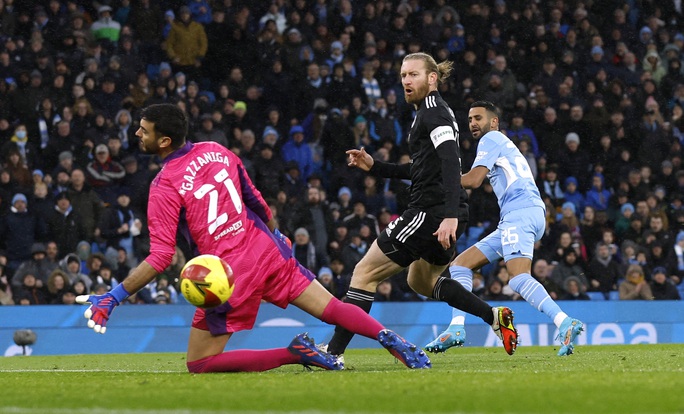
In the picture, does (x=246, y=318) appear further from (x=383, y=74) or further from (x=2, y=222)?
(x=383, y=74)

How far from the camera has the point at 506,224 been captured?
9.95 meters

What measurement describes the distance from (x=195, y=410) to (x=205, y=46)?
15167 millimetres

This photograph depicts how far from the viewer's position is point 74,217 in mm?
16344

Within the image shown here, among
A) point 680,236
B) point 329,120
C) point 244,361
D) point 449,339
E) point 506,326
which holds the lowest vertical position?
point 680,236

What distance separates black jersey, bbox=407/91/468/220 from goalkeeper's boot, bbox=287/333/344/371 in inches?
53.5

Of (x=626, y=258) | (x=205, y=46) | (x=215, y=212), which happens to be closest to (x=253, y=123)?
(x=205, y=46)

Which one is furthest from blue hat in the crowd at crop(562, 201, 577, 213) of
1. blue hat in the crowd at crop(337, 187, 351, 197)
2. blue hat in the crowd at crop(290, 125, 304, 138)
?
blue hat in the crowd at crop(290, 125, 304, 138)

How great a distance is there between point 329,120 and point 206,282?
40.4 ft

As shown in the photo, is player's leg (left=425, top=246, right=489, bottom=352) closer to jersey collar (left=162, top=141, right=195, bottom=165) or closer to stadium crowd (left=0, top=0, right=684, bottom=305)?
jersey collar (left=162, top=141, right=195, bottom=165)

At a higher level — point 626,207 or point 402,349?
point 402,349

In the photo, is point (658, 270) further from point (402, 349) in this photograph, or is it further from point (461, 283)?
point (402, 349)

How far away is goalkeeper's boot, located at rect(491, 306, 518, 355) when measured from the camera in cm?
867

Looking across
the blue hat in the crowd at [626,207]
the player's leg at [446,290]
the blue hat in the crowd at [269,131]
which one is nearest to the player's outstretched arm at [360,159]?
the player's leg at [446,290]

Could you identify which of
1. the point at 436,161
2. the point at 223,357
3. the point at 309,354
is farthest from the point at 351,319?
the point at 436,161
